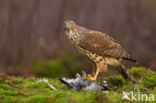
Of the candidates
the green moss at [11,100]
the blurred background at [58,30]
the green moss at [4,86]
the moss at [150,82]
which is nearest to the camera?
the green moss at [11,100]

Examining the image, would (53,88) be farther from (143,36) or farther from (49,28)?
(143,36)

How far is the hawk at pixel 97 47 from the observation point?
6.83m

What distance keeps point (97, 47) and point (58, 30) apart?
24.5 feet

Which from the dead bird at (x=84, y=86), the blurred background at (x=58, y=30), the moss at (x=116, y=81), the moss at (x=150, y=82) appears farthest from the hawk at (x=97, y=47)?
the blurred background at (x=58, y=30)

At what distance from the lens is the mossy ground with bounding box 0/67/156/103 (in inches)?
194

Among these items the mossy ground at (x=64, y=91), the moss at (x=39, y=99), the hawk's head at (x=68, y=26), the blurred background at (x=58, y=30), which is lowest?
the moss at (x=39, y=99)

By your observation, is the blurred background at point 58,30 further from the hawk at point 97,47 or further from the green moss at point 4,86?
the green moss at point 4,86

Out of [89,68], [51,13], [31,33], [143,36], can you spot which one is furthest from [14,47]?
[143,36]

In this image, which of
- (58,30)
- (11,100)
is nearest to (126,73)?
(11,100)

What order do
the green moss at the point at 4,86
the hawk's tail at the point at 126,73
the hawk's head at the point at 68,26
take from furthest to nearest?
the hawk's tail at the point at 126,73 < the hawk's head at the point at 68,26 < the green moss at the point at 4,86

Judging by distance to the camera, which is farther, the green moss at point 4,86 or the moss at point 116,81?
the moss at point 116,81

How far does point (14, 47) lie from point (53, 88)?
26.2 feet

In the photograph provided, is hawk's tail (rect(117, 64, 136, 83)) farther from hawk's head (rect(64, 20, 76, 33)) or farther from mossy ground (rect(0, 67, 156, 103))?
hawk's head (rect(64, 20, 76, 33))

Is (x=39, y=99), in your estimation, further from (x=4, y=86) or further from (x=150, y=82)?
(x=150, y=82)
